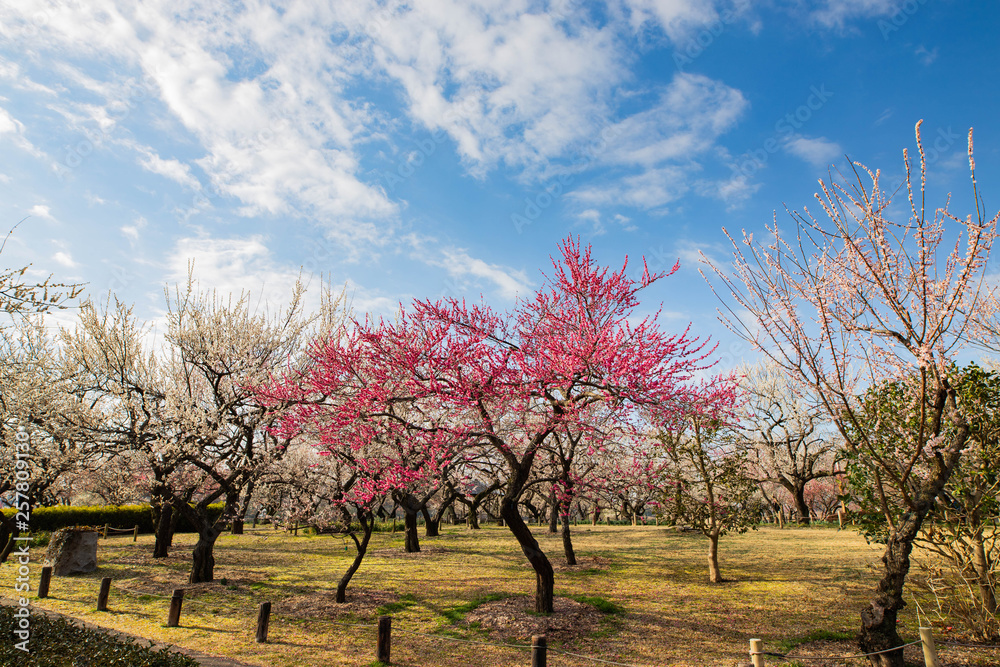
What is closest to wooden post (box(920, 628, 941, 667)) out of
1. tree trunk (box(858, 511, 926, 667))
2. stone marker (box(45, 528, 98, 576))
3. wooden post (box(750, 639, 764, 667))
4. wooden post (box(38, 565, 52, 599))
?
tree trunk (box(858, 511, 926, 667))

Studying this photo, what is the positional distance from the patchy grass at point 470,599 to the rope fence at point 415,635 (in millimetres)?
113

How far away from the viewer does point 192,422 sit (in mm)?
15086

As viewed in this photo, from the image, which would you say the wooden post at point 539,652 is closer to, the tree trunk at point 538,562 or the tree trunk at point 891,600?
the tree trunk at point 538,562

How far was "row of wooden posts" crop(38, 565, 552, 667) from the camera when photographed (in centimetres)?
677

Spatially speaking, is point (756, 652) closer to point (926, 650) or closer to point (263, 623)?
point (926, 650)

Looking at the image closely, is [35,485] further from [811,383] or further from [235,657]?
[811,383]

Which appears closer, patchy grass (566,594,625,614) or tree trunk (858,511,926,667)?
tree trunk (858,511,926,667)

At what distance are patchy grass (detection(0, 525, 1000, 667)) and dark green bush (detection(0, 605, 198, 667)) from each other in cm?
135

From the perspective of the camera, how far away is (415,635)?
8523 millimetres

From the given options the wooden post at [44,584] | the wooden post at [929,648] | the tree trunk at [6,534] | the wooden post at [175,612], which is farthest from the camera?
the tree trunk at [6,534]

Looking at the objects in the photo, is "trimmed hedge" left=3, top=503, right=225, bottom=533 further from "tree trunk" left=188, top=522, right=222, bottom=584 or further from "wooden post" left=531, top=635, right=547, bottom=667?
"wooden post" left=531, top=635, right=547, bottom=667

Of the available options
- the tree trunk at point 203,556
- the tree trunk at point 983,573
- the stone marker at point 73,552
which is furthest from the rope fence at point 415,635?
the stone marker at point 73,552

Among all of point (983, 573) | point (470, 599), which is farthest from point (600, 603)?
point (983, 573)

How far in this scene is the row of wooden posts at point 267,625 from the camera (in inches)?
267
